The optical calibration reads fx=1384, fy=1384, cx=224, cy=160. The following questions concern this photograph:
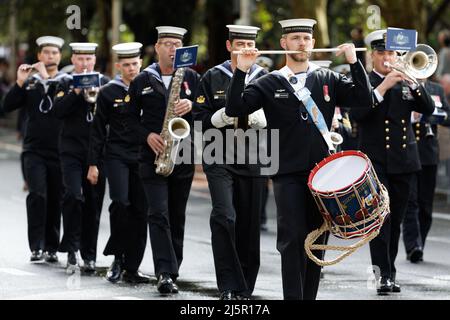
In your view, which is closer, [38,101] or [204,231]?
[38,101]

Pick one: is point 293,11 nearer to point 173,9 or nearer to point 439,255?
point 173,9

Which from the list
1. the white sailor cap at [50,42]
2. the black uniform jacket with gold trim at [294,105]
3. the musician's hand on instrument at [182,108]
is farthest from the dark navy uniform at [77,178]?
the black uniform jacket with gold trim at [294,105]

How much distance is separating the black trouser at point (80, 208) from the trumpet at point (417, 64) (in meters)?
3.38

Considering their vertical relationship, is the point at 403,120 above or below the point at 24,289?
above

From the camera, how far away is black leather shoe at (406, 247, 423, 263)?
14047 millimetres

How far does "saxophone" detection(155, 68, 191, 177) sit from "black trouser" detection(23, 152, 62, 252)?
2503mm

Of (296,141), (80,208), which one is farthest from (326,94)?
(80,208)

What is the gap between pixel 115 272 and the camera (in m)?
12.5

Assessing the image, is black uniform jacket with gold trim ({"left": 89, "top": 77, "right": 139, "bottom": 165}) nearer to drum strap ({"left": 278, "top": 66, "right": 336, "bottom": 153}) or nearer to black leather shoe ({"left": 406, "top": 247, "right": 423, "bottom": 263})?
drum strap ({"left": 278, "top": 66, "right": 336, "bottom": 153})

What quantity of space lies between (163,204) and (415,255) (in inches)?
129

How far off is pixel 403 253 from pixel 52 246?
3.74 meters

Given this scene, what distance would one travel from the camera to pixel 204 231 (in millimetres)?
16891

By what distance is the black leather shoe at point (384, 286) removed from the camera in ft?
38.7
